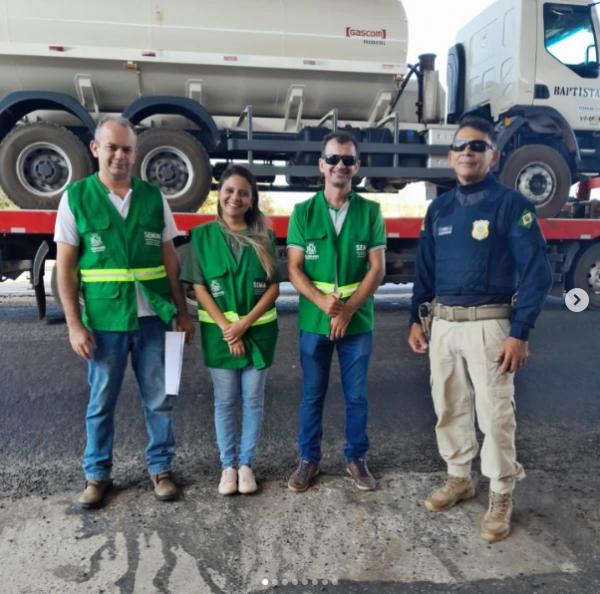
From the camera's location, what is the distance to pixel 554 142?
7.53 m

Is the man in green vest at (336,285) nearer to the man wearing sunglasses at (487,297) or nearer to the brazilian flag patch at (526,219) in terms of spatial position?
the man wearing sunglasses at (487,297)

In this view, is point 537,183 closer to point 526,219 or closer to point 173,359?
point 526,219

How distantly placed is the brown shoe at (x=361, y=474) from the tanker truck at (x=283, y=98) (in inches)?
157

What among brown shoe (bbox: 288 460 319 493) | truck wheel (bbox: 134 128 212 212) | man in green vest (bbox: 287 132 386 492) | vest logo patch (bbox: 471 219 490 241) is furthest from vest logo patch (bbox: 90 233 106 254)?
truck wheel (bbox: 134 128 212 212)

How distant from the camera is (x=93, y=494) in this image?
8.85 ft

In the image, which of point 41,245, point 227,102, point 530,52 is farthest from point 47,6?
point 530,52

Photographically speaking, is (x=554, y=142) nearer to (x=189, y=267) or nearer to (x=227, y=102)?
(x=227, y=102)

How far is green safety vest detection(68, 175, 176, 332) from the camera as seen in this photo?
262cm

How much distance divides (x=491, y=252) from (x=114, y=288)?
1.75m

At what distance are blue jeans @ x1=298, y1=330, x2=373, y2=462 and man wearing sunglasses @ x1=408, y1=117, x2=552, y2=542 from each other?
15.6 inches

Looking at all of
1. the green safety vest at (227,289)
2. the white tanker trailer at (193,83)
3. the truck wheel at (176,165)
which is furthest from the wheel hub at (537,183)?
the green safety vest at (227,289)

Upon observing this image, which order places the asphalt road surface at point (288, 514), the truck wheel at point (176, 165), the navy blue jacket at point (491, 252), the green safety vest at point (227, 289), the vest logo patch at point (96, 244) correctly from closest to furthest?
the asphalt road surface at point (288, 514)
the navy blue jacket at point (491, 252)
the vest logo patch at point (96, 244)
the green safety vest at point (227, 289)
the truck wheel at point (176, 165)

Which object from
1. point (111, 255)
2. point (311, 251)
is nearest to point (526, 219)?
point (311, 251)

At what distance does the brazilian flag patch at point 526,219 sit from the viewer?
8.05ft
